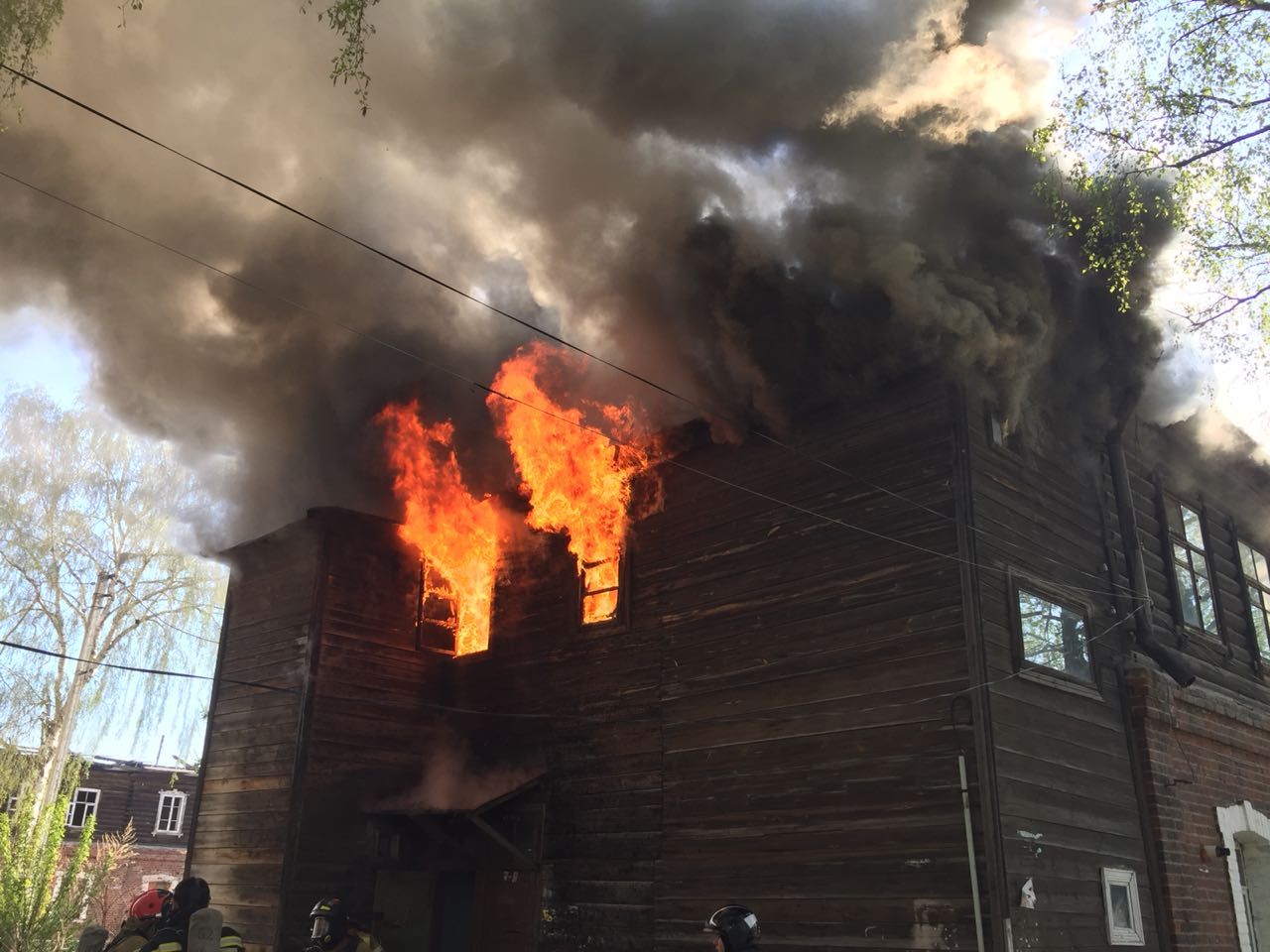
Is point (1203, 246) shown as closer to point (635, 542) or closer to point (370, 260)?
point (635, 542)

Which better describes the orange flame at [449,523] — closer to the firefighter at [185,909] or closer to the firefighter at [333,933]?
the firefighter at [333,933]

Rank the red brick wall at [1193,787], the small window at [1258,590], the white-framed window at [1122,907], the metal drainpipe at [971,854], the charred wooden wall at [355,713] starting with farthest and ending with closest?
the small window at [1258,590]
the charred wooden wall at [355,713]
the red brick wall at [1193,787]
the white-framed window at [1122,907]
the metal drainpipe at [971,854]

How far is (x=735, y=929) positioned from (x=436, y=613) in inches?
366

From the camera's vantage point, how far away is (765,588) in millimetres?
10016

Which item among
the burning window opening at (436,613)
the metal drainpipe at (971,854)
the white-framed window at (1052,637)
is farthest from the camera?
the burning window opening at (436,613)

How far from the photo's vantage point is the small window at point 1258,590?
43.1 feet

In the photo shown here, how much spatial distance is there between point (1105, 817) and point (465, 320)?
9.66 m

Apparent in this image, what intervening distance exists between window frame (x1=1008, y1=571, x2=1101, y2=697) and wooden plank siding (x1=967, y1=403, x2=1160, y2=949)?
0.02 meters

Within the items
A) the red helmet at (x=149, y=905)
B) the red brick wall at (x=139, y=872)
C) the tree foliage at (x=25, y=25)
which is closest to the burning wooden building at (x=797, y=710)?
the red helmet at (x=149, y=905)

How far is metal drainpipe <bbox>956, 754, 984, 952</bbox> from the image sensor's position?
7.52 meters

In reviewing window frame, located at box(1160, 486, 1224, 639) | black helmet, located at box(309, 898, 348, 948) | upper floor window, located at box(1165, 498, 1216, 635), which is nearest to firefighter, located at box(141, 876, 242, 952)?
black helmet, located at box(309, 898, 348, 948)

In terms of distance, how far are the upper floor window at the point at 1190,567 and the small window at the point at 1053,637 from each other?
2.61m

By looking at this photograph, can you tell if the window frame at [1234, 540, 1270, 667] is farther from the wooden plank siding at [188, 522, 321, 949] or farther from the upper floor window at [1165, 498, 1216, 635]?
the wooden plank siding at [188, 522, 321, 949]

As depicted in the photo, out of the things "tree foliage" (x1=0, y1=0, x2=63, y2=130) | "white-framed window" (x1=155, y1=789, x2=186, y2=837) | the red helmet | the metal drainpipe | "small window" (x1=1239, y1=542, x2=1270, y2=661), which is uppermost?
"tree foliage" (x1=0, y1=0, x2=63, y2=130)
